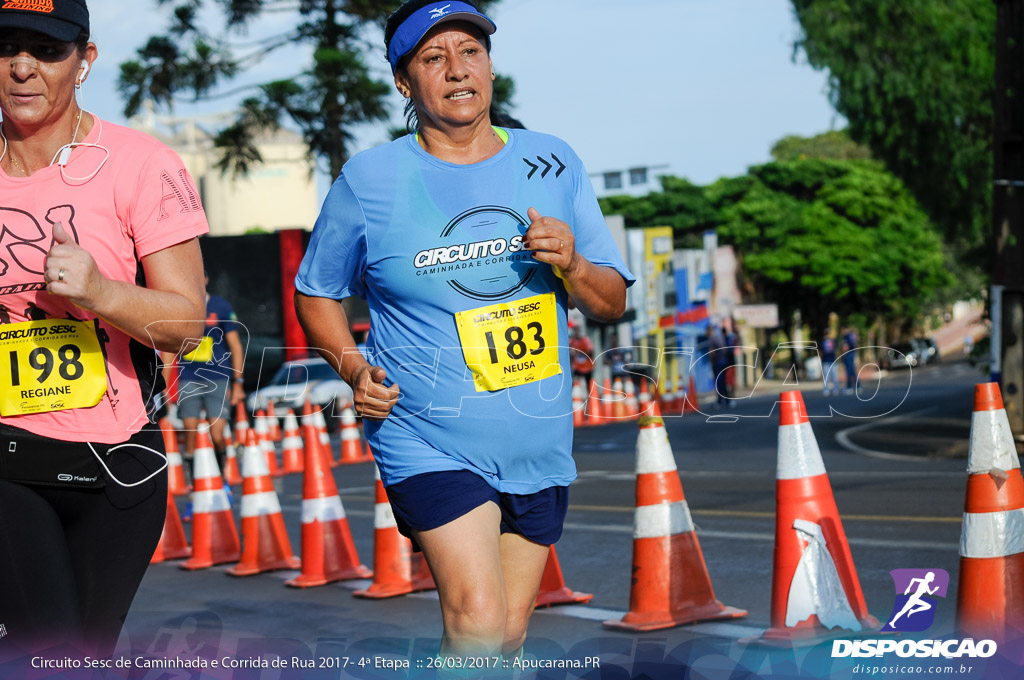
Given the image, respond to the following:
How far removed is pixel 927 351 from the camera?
75.6 m

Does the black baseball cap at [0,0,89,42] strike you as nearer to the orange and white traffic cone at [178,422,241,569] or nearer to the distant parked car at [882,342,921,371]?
the distant parked car at [882,342,921,371]

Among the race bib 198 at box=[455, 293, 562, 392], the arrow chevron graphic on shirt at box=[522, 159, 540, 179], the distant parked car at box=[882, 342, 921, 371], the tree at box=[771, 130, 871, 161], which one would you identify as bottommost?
the distant parked car at box=[882, 342, 921, 371]

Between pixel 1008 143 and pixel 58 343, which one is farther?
pixel 1008 143

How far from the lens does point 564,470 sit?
3541 mm

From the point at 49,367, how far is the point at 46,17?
31.3 inches

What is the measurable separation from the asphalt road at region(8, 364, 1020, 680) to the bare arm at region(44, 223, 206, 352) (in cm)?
113

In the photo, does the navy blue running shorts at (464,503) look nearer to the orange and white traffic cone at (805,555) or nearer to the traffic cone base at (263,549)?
the orange and white traffic cone at (805,555)

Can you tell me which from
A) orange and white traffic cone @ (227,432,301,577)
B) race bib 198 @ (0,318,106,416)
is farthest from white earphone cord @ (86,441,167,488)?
orange and white traffic cone @ (227,432,301,577)

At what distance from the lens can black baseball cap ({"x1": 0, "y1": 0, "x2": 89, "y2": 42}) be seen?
2920 millimetres

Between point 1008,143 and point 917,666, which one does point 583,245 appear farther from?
point 1008,143

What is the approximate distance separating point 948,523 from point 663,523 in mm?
3207

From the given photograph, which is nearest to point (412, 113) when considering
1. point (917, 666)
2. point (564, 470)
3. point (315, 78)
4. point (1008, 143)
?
point (564, 470)

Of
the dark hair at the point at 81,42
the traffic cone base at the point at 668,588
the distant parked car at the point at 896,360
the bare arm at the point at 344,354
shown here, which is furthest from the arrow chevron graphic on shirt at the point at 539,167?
the traffic cone base at the point at 668,588

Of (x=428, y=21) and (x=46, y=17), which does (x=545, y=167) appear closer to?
(x=428, y=21)
